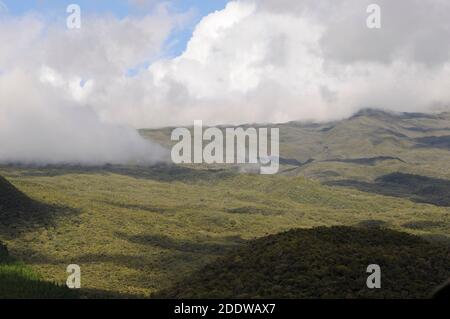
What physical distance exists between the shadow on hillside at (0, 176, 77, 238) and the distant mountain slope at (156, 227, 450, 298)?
107m

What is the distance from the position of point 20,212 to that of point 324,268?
13365cm

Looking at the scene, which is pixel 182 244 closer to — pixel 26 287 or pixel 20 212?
pixel 20 212

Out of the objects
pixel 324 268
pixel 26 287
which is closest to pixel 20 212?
pixel 26 287

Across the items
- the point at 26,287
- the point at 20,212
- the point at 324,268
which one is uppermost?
the point at 324,268

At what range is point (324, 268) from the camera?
51.4 metres

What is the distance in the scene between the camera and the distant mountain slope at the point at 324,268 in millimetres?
48250

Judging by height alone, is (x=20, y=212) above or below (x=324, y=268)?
below

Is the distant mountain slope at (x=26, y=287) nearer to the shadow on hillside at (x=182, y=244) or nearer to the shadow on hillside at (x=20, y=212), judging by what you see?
the shadow on hillside at (x=20, y=212)

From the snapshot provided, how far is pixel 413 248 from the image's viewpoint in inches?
2373

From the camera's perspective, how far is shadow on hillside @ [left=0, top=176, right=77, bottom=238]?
505 ft
